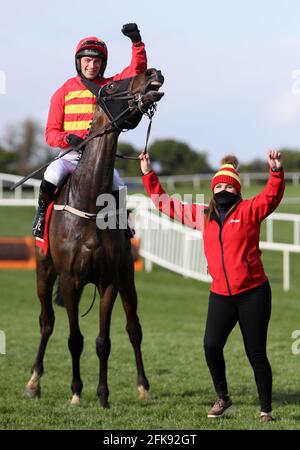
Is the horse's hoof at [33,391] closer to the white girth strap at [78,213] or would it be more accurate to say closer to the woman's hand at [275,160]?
the white girth strap at [78,213]

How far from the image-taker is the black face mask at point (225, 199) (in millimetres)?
5570

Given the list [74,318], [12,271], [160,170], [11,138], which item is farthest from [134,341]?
[11,138]

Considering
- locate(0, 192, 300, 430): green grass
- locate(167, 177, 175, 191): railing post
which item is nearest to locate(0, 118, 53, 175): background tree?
locate(167, 177, 175, 191): railing post

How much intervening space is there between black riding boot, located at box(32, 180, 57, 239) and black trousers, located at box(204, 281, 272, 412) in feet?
5.66

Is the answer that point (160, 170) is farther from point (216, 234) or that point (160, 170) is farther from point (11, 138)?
point (216, 234)

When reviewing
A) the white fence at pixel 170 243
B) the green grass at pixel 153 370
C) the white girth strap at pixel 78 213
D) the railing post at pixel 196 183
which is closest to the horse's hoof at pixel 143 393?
the green grass at pixel 153 370

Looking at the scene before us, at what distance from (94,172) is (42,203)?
687mm

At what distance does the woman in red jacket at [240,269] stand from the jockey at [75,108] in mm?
1215

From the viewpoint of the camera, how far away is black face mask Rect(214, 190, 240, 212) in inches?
219

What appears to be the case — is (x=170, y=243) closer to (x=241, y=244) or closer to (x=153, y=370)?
(x=153, y=370)

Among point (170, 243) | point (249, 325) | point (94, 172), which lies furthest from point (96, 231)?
point (170, 243)

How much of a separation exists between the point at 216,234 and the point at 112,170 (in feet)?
3.57

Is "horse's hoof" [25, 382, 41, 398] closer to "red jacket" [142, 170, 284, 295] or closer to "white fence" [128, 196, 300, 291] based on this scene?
"red jacket" [142, 170, 284, 295]

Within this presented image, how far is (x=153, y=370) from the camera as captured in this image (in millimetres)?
8266
